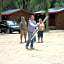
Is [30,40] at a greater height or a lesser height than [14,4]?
lesser

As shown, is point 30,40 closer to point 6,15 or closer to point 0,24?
point 0,24

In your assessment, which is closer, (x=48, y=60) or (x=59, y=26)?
(x=48, y=60)

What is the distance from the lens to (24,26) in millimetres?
15805

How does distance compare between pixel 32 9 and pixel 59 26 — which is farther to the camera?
pixel 32 9

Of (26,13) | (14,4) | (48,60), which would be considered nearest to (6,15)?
(26,13)

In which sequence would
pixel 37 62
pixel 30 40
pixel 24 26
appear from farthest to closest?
pixel 24 26, pixel 30 40, pixel 37 62

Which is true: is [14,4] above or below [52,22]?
above

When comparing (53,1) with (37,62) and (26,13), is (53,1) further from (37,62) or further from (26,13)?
(37,62)

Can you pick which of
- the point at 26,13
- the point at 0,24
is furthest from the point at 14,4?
the point at 0,24

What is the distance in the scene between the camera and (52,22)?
Result: 41688mm

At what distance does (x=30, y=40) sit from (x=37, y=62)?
147 inches

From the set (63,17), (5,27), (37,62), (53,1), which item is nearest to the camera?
(37,62)

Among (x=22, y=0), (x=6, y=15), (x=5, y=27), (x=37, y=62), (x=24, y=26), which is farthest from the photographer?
(x=22, y=0)

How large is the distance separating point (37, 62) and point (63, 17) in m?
29.6
